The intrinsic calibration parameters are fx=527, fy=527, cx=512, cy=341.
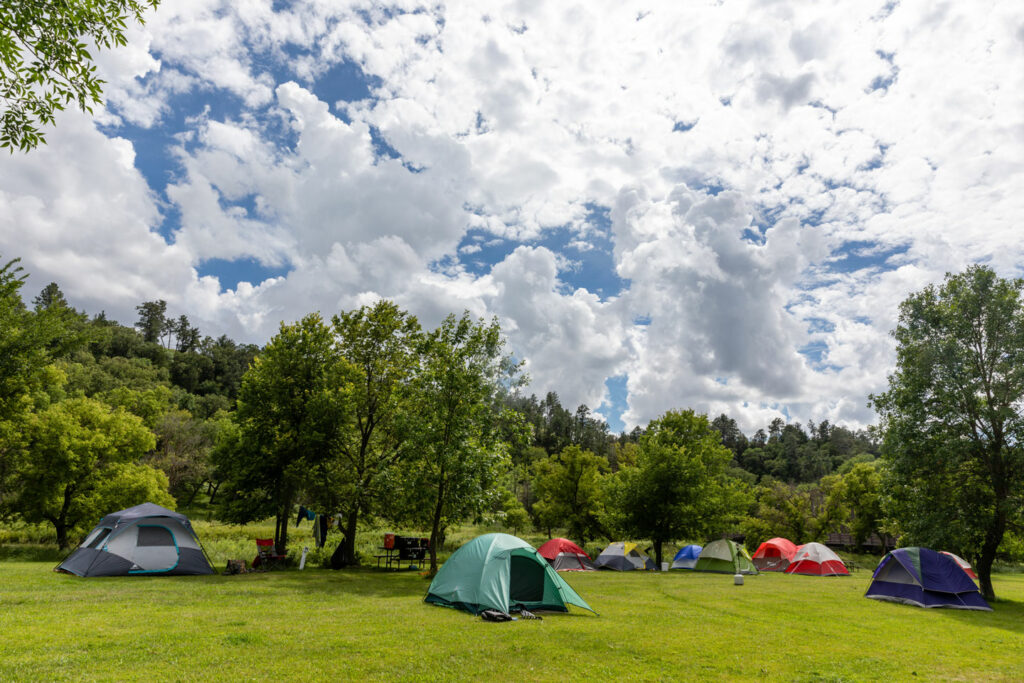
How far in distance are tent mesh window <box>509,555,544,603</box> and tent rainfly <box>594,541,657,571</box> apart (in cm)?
1866

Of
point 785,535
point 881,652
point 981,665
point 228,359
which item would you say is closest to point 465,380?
point 881,652

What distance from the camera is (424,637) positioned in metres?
10.2

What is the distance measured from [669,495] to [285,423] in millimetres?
24391

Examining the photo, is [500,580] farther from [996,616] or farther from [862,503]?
[862,503]

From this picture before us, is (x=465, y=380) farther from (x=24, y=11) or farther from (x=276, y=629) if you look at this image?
(x=24, y=11)

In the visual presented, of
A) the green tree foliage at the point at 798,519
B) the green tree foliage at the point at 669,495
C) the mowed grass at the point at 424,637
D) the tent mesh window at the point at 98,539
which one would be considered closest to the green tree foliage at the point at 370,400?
the mowed grass at the point at 424,637

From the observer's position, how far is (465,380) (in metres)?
20.9

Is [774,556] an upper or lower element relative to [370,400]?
lower

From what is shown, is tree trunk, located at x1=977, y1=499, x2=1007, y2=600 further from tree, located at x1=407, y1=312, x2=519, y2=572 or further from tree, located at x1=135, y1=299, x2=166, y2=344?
tree, located at x1=135, y1=299, x2=166, y2=344

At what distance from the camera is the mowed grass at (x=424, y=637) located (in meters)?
8.03

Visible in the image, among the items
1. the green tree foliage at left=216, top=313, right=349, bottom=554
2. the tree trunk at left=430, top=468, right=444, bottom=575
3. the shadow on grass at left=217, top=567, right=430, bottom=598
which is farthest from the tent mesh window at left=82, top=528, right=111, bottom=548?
the tree trunk at left=430, top=468, right=444, bottom=575

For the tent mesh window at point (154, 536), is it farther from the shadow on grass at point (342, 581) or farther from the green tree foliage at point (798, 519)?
the green tree foliage at point (798, 519)

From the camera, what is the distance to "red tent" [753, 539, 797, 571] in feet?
112

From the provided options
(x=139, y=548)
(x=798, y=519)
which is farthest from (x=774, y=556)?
(x=139, y=548)
